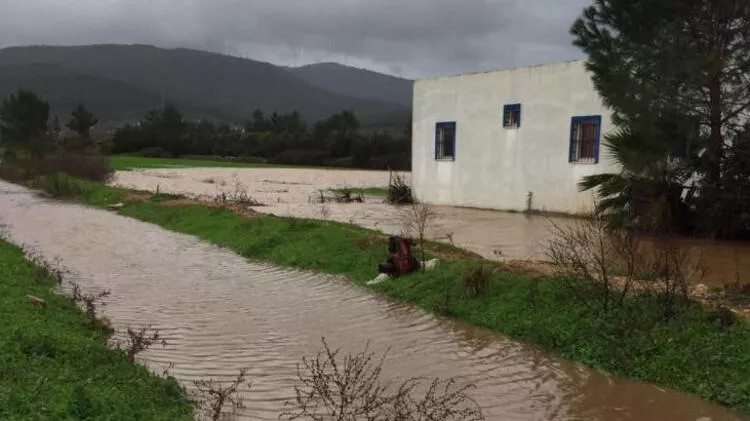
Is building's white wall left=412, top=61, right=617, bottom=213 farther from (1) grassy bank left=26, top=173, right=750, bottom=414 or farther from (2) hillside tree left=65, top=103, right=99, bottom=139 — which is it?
(2) hillside tree left=65, top=103, right=99, bottom=139

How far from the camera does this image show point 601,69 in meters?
15.2

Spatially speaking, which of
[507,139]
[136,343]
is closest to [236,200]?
[507,139]

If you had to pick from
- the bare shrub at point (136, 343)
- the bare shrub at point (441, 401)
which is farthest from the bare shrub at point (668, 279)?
the bare shrub at point (136, 343)

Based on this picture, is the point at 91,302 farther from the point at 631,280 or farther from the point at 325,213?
the point at 325,213

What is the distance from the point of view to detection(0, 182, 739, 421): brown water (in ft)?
21.4

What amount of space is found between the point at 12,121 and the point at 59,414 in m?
70.1

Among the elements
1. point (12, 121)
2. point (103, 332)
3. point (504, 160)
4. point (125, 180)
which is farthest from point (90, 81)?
point (103, 332)

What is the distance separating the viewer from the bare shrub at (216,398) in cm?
564

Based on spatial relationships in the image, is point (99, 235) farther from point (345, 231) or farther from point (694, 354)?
point (694, 354)

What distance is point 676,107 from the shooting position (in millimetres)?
14258

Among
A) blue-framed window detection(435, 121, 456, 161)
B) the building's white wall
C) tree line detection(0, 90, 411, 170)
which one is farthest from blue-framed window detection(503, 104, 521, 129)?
tree line detection(0, 90, 411, 170)

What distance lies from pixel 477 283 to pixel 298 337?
2.74 metres

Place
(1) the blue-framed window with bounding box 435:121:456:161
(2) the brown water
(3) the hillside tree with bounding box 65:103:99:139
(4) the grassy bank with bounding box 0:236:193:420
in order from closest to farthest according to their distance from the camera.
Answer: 1. (4) the grassy bank with bounding box 0:236:193:420
2. (2) the brown water
3. (1) the blue-framed window with bounding box 435:121:456:161
4. (3) the hillside tree with bounding box 65:103:99:139

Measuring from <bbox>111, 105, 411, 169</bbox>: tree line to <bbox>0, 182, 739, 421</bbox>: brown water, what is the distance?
56.6m
